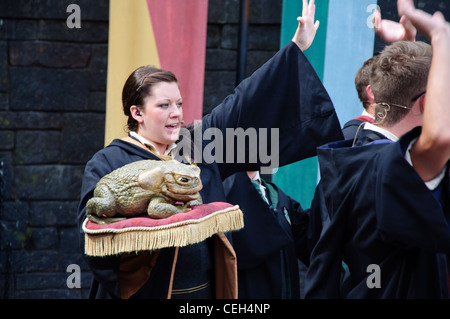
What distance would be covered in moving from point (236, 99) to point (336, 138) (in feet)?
1.57

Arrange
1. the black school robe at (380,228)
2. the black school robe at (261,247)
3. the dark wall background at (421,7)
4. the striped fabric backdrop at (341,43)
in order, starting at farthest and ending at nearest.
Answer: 1. the striped fabric backdrop at (341,43)
2. the dark wall background at (421,7)
3. the black school robe at (261,247)
4. the black school robe at (380,228)

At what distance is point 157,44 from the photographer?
3.25m

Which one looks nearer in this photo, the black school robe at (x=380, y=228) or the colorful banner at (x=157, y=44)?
the black school robe at (x=380, y=228)

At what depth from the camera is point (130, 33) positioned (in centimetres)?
321

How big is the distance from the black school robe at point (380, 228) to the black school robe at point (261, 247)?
2.41 feet

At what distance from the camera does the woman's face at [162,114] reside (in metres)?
2.28

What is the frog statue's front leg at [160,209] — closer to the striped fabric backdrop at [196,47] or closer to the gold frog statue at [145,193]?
the gold frog statue at [145,193]

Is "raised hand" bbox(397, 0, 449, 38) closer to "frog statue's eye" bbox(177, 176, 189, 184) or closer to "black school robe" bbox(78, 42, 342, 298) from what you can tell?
"black school robe" bbox(78, 42, 342, 298)

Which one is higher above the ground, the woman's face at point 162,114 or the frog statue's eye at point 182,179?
the woman's face at point 162,114

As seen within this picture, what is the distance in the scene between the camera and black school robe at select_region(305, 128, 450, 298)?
5.19ft

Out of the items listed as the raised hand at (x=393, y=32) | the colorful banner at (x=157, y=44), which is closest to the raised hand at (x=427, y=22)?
the raised hand at (x=393, y=32)

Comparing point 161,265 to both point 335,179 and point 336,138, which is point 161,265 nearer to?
point 335,179

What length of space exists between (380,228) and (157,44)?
2030 millimetres

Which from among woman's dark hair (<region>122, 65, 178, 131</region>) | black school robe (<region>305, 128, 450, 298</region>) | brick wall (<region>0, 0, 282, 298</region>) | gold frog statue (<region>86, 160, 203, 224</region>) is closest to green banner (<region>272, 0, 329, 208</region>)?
brick wall (<region>0, 0, 282, 298</region>)
